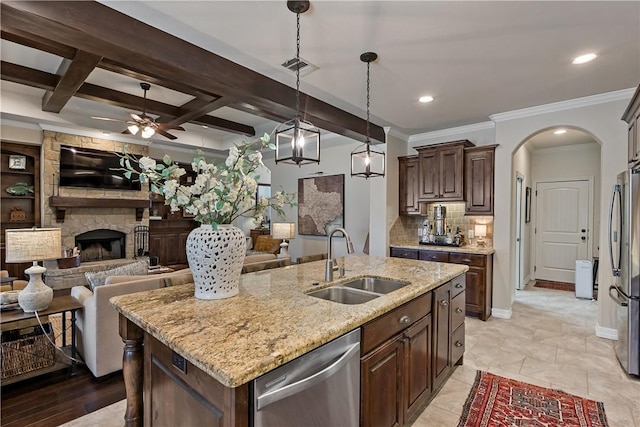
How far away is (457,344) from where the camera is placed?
2777mm

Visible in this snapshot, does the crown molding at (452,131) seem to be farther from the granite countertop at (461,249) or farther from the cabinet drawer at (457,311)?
the cabinet drawer at (457,311)

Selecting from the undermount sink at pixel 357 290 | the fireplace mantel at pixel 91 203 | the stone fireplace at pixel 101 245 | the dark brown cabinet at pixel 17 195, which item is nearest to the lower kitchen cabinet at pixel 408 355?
the undermount sink at pixel 357 290

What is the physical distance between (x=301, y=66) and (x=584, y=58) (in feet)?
8.07

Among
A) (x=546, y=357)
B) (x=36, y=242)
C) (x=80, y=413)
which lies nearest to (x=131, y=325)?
(x=80, y=413)

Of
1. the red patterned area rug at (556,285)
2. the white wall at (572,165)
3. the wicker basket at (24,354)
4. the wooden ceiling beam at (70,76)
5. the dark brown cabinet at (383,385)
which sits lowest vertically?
the red patterned area rug at (556,285)

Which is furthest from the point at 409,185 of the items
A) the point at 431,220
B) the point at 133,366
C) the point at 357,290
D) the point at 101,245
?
the point at 101,245

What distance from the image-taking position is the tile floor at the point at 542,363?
2.27 metres

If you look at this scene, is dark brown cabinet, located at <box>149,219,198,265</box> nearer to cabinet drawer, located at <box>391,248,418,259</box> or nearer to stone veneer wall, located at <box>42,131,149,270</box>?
stone veneer wall, located at <box>42,131,149,270</box>

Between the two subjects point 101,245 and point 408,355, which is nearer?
point 408,355

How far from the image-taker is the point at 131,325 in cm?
164

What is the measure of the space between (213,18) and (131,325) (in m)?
2.02

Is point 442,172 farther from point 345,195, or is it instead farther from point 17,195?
point 17,195

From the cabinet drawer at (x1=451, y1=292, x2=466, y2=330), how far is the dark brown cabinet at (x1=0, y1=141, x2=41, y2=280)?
21.9ft

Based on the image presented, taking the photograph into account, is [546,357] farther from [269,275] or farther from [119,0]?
[119,0]
